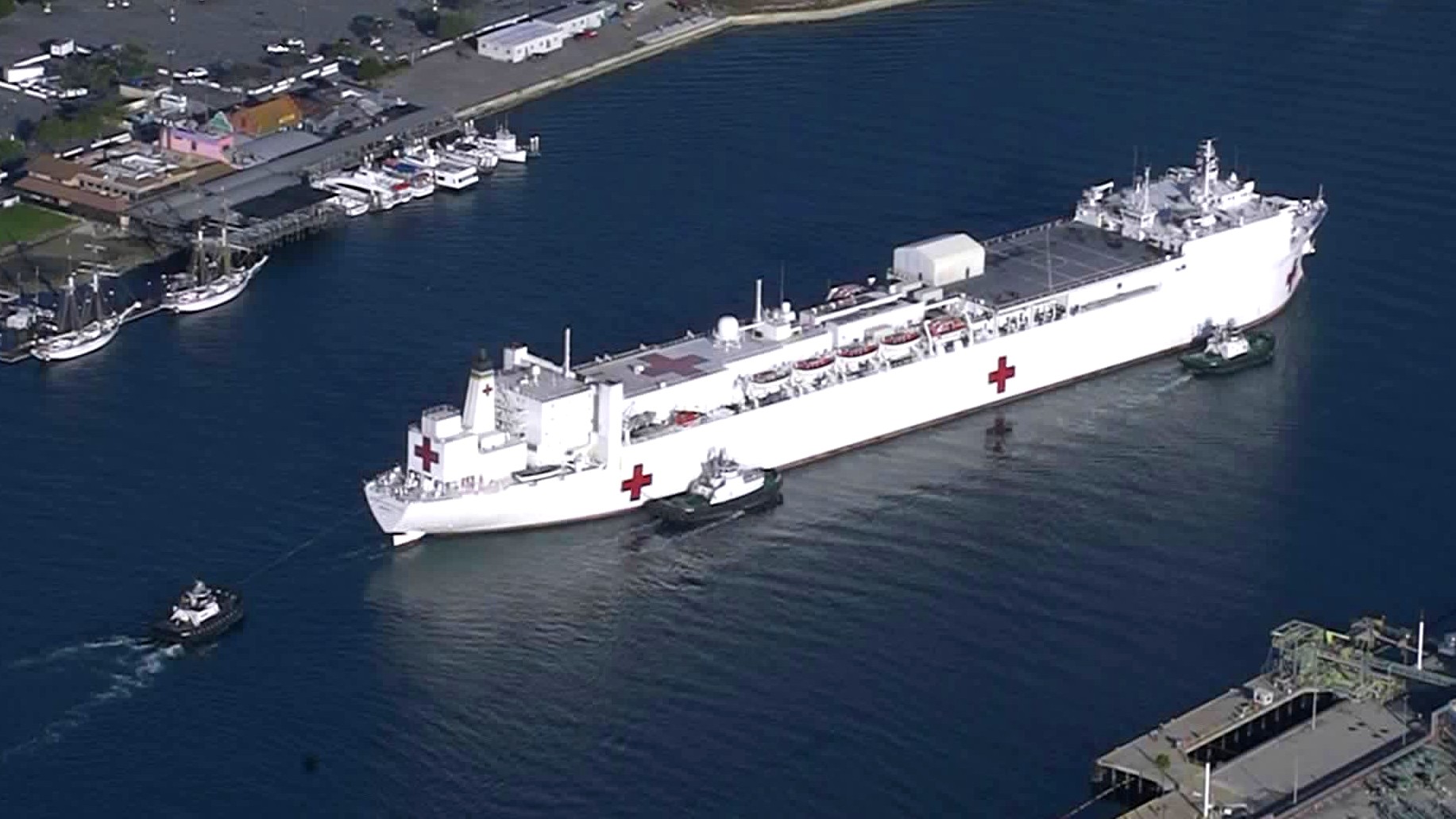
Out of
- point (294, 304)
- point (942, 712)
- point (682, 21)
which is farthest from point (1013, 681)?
point (682, 21)

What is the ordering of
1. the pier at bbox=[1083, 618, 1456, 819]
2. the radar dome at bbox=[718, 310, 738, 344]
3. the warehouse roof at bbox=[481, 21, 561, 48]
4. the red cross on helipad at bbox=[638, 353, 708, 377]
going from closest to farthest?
the pier at bbox=[1083, 618, 1456, 819] → the red cross on helipad at bbox=[638, 353, 708, 377] → the radar dome at bbox=[718, 310, 738, 344] → the warehouse roof at bbox=[481, 21, 561, 48]

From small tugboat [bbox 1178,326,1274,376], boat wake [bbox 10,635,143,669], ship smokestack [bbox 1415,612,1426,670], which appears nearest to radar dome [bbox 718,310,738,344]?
small tugboat [bbox 1178,326,1274,376]

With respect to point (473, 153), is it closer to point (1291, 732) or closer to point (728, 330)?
point (728, 330)

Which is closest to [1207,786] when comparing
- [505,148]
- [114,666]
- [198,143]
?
[114,666]

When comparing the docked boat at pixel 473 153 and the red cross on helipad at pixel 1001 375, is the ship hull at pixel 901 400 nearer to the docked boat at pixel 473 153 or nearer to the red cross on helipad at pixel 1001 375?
the red cross on helipad at pixel 1001 375

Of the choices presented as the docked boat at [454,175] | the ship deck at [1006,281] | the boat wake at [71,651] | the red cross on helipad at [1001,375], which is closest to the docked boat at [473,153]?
the docked boat at [454,175]

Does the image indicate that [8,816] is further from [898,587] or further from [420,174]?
[420,174]

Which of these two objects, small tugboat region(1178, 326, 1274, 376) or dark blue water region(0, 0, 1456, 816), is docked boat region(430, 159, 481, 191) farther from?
small tugboat region(1178, 326, 1274, 376)
